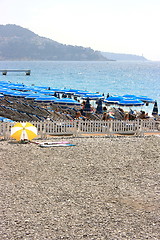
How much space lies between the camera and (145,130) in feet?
53.0

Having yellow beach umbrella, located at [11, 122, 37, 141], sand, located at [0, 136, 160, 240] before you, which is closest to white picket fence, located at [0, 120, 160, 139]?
yellow beach umbrella, located at [11, 122, 37, 141]

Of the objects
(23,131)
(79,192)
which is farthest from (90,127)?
(79,192)

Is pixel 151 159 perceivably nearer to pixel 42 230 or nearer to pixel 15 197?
pixel 15 197

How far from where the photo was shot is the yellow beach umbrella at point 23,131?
13.2 metres

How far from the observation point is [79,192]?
846cm

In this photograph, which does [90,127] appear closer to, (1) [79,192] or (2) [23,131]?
(2) [23,131]

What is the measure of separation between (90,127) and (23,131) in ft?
10.5

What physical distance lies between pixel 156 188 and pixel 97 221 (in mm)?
2541

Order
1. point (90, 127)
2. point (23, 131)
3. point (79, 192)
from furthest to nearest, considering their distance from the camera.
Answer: point (90, 127), point (23, 131), point (79, 192)

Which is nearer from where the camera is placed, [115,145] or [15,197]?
[15,197]

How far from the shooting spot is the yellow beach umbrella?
1321 cm

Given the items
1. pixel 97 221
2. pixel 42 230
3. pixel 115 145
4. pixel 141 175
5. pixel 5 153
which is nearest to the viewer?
pixel 42 230

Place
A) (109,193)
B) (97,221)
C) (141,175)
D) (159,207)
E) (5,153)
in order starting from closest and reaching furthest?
(97,221)
(159,207)
(109,193)
(141,175)
(5,153)

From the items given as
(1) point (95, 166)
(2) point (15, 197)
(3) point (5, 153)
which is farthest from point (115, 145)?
(2) point (15, 197)
